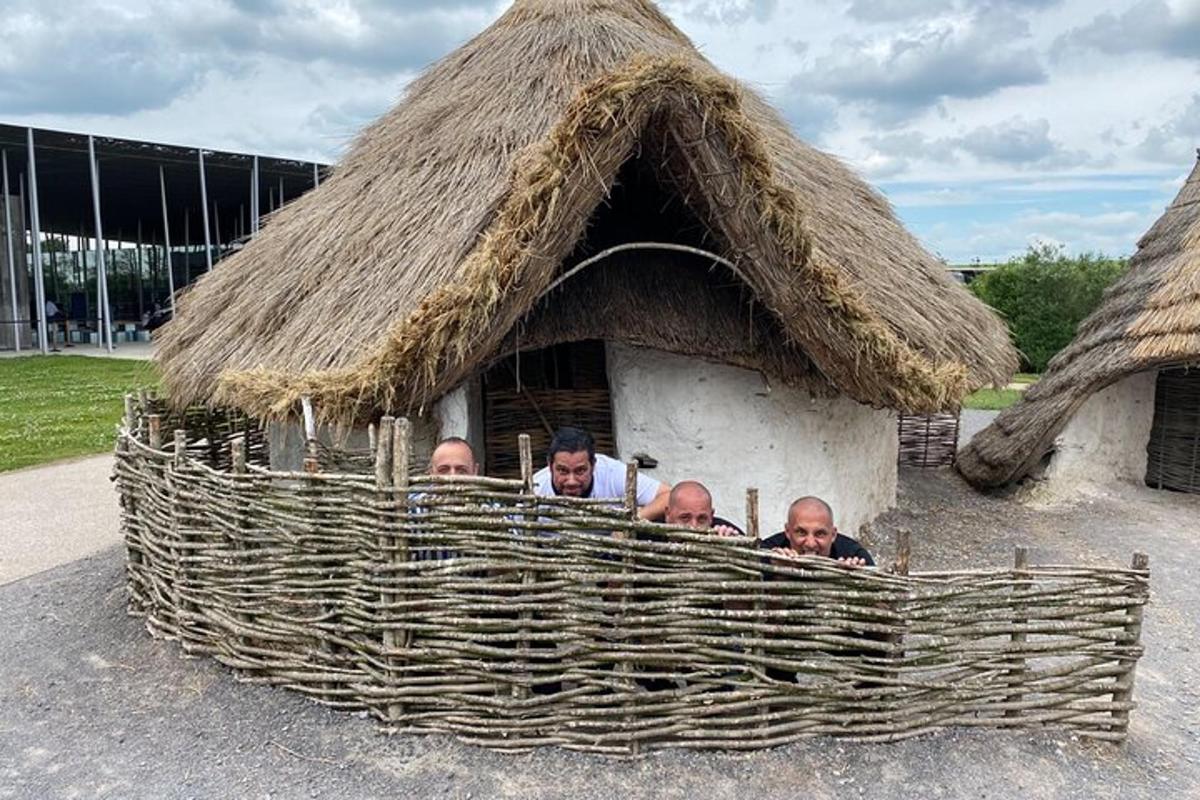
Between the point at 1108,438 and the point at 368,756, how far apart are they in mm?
8742

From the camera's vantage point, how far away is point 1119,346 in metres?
8.62

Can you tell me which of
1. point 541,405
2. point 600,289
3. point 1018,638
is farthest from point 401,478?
point 541,405

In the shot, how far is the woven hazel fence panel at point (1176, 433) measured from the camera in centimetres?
935

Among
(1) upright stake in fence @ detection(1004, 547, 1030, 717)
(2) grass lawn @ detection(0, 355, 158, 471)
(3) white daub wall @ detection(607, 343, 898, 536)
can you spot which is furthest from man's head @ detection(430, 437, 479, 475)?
(2) grass lawn @ detection(0, 355, 158, 471)

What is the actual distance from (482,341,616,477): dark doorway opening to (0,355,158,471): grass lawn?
365 cm

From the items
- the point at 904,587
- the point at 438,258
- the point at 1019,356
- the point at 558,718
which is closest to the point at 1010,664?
→ the point at 904,587

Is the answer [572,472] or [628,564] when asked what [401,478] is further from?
[628,564]

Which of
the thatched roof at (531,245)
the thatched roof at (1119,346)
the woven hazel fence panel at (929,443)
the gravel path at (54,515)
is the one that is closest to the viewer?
the thatched roof at (531,245)

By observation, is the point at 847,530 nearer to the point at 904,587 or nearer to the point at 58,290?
the point at 904,587

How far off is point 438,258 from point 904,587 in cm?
328

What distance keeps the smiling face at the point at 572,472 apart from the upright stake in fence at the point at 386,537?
0.82 m

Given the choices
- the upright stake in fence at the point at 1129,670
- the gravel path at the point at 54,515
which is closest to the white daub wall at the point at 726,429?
the upright stake in fence at the point at 1129,670

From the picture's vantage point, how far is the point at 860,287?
251 inches

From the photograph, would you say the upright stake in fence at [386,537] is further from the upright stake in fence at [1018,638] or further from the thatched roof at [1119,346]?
the thatched roof at [1119,346]
